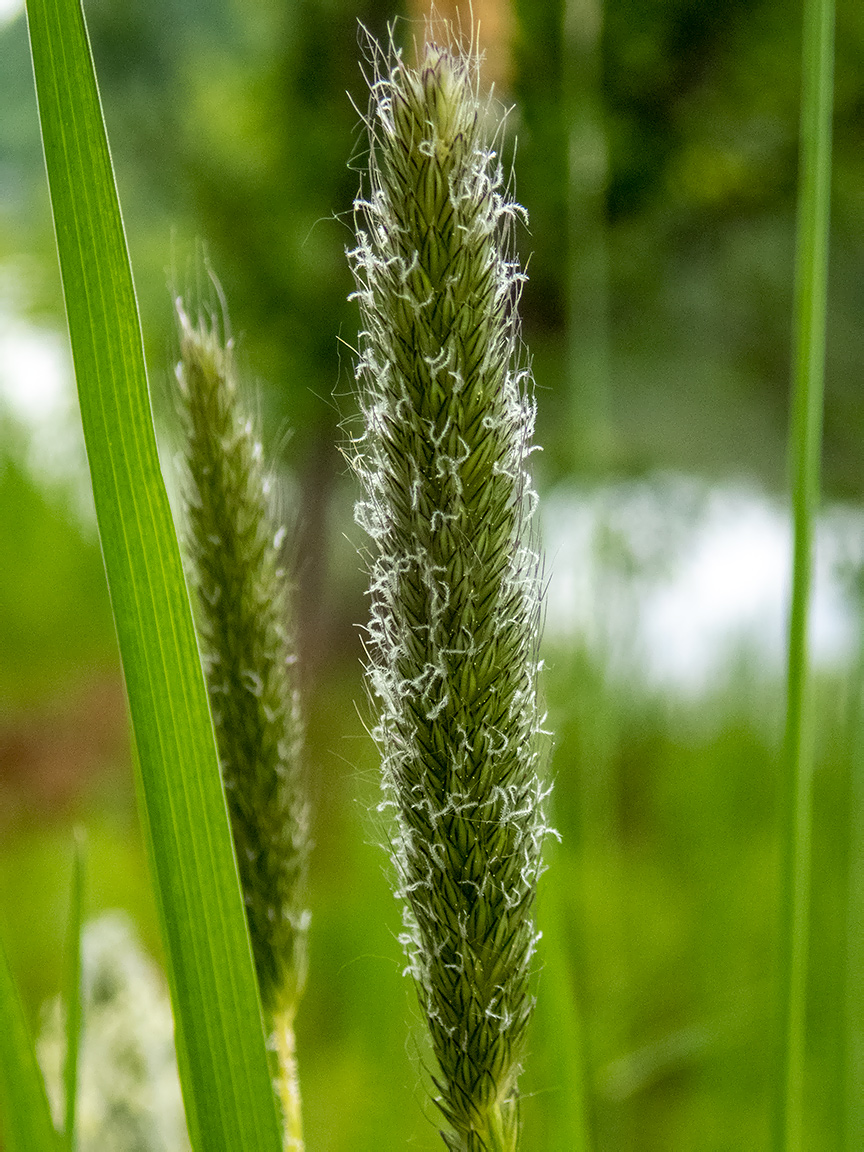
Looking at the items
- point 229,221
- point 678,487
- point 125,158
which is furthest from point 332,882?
point 125,158

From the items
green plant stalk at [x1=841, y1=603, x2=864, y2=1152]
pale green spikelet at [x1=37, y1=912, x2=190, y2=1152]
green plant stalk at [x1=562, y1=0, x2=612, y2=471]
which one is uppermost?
green plant stalk at [x1=562, y1=0, x2=612, y2=471]

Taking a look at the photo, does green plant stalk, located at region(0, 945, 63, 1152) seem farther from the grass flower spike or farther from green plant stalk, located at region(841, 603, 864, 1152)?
green plant stalk, located at region(841, 603, 864, 1152)

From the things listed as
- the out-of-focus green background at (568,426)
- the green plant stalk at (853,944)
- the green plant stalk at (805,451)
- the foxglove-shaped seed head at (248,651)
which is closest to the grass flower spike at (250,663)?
the foxglove-shaped seed head at (248,651)

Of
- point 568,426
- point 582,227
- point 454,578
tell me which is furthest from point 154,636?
point 568,426

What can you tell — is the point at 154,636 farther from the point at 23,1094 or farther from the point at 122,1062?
the point at 122,1062

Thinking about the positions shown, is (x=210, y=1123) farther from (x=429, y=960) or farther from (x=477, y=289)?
(x=477, y=289)

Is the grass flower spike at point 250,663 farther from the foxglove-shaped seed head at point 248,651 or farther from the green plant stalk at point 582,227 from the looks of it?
the green plant stalk at point 582,227

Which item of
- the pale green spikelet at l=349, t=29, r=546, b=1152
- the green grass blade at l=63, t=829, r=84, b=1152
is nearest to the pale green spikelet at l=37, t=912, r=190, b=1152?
the green grass blade at l=63, t=829, r=84, b=1152
